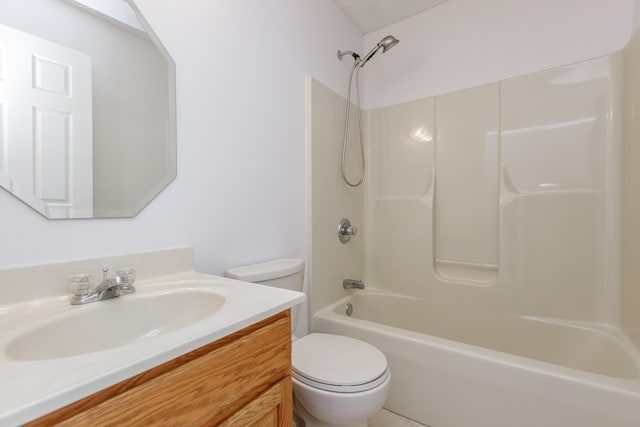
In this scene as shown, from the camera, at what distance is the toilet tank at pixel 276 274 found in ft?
3.88

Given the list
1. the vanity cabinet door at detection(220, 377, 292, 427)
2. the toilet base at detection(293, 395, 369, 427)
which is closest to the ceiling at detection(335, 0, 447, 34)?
the vanity cabinet door at detection(220, 377, 292, 427)

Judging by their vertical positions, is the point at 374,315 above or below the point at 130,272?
below

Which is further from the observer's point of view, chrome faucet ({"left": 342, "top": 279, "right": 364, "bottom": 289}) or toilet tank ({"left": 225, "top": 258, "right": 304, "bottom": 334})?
chrome faucet ({"left": 342, "top": 279, "right": 364, "bottom": 289})

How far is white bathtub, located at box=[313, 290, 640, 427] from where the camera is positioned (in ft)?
3.38

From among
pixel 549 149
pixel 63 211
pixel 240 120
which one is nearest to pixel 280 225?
pixel 240 120

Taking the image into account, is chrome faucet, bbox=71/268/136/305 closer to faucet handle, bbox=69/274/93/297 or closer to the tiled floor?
faucet handle, bbox=69/274/93/297

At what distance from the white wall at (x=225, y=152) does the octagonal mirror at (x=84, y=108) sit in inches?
1.9

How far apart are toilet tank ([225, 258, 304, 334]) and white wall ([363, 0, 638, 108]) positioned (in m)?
1.51

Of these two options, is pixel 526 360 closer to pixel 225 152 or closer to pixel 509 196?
pixel 509 196

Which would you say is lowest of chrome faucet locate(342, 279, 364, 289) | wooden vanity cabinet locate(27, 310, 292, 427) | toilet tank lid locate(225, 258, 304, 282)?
chrome faucet locate(342, 279, 364, 289)

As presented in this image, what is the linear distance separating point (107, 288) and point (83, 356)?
1.26 ft

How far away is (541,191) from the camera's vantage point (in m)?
1.66

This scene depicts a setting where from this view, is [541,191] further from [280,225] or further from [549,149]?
[280,225]

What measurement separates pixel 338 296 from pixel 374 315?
38 cm
